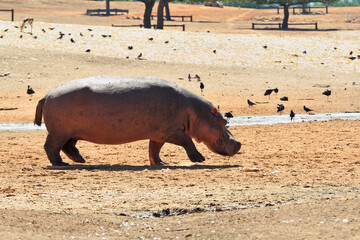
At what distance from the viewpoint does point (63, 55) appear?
3114 cm

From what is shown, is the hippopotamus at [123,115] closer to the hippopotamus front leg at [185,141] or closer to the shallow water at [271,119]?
the hippopotamus front leg at [185,141]

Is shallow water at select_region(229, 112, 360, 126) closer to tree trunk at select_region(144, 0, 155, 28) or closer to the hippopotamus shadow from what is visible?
the hippopotamus shadow

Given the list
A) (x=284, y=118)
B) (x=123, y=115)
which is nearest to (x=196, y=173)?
(x=123, y=115)

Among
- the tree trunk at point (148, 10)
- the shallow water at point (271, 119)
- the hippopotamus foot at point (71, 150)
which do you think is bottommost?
the shallow water at point (271, 119)

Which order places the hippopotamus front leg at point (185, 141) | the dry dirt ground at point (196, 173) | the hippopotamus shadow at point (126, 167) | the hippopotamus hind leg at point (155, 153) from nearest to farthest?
the dry dirt ground at point (196, 173) < the hippopotamus shadow at point (126, 167) < the hippopotamus front leg at point (185, 141) < the hippopotamus hind leg at point (155, 153)

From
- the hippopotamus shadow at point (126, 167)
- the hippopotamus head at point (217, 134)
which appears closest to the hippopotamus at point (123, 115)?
the hippopotamus head at point (217, 134)

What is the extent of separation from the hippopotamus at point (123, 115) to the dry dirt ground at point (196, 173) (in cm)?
45

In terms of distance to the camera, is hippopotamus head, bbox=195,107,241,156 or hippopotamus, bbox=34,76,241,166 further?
hippopotamus head, bbox=195,107,241,156

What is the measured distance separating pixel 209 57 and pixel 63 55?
6.54m

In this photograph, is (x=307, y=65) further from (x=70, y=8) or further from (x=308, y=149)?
(x=70, y=8)

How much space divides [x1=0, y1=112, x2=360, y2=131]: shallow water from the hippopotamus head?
245 inches

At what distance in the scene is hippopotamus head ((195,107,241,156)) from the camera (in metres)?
12.5

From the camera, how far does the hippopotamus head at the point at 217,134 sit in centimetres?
1250

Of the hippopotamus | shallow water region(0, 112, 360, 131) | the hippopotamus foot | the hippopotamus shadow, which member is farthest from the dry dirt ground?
shallow water region(0, 112, 360, 131)
